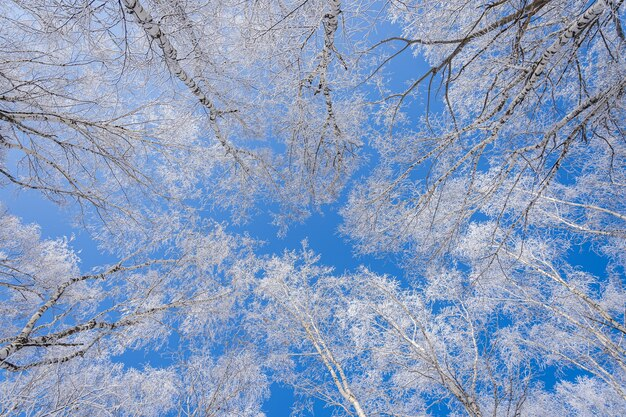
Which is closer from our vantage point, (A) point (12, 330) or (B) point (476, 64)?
(B) point (476, 64)

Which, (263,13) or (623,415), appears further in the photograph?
(623,415)

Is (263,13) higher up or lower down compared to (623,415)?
higher up

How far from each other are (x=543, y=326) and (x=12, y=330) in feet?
38.7

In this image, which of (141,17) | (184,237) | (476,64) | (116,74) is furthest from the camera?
(184,237)

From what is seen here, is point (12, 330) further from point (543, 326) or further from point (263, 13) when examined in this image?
point (543, 326)

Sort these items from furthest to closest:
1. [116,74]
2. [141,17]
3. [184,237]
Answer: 1. [184,237]
2. [116,74]
3. [141,17]

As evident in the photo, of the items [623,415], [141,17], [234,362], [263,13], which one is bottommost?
[623,415]

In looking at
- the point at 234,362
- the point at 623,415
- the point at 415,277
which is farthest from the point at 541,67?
the point at 623,415

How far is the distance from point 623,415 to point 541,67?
8.53 m

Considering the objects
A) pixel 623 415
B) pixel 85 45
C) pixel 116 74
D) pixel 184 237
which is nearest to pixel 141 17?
pixel 85 45

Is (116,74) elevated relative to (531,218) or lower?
lower

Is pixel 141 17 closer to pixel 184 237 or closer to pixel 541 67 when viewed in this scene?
pixel 541 67

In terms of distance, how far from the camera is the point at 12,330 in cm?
679

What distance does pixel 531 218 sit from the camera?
6.64 metres
